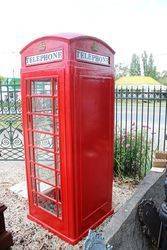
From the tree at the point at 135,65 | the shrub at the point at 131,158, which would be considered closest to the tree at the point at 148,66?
the tree at the point at 135,65

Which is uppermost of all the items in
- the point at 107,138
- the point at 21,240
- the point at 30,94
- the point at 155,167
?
the point at 30,94

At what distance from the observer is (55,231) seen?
342cm

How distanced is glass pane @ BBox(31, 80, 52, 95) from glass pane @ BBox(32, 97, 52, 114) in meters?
0.08

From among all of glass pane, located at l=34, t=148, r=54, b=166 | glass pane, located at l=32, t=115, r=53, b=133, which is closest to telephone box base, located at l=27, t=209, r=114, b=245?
glass pane, located at l=34, t=148, r=54, b=166

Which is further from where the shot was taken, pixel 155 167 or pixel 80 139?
pixel 155 167

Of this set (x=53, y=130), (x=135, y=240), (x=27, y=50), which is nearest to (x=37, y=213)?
(x=53, y=130)

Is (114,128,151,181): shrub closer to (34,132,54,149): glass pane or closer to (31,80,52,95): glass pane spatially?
(34,132,54,149): glass pane

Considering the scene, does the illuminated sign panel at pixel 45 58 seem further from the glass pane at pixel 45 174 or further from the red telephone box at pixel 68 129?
the glass pane at pixel 45 174

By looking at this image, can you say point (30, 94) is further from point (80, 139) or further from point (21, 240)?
point (21, 240)

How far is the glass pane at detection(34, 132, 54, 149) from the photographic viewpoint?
323cm

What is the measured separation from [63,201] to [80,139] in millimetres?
826

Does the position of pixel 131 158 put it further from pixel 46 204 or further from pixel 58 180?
pixel 58 180

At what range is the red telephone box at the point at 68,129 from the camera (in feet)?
9.27

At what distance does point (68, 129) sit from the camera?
9.41 ft
